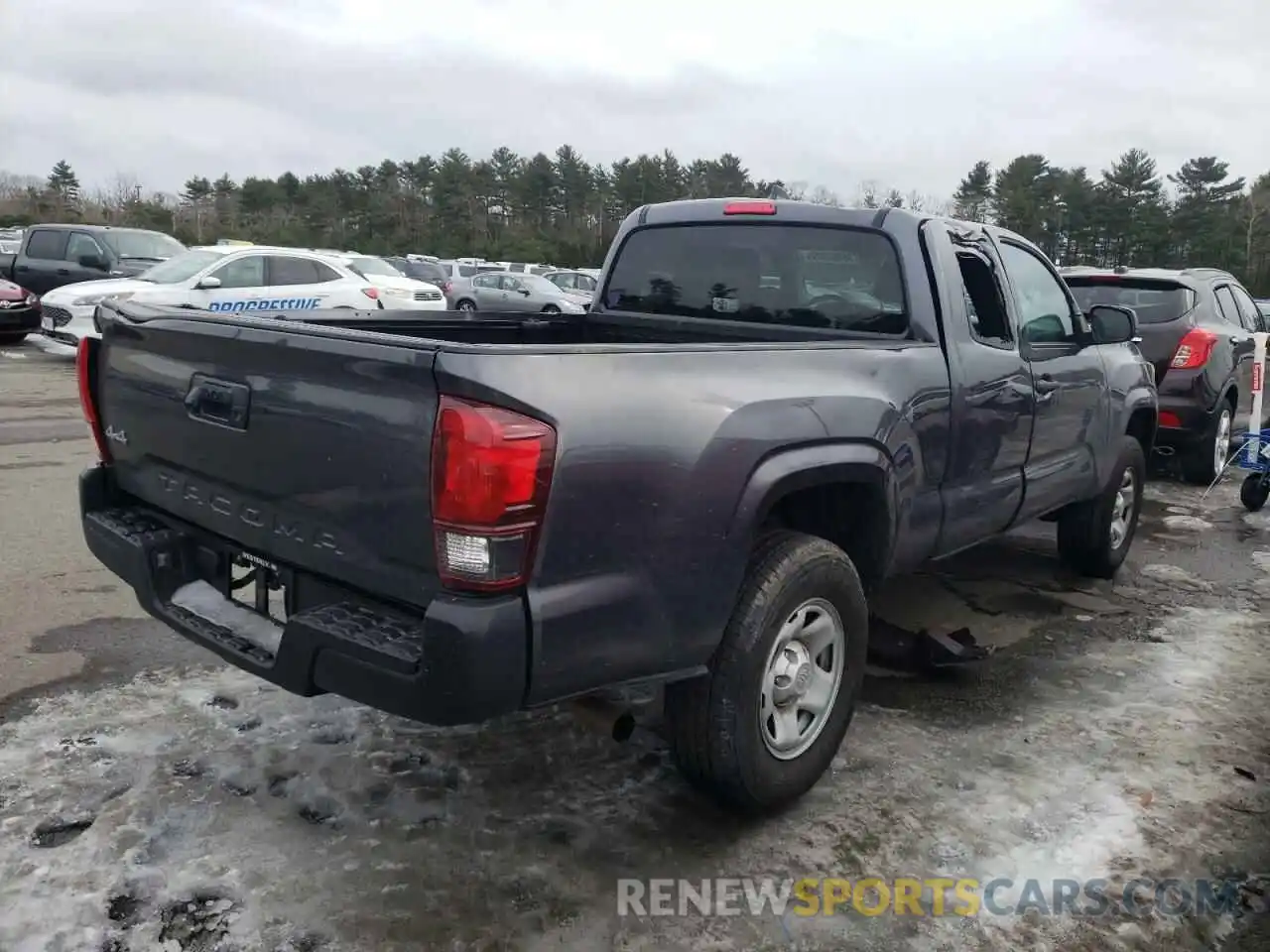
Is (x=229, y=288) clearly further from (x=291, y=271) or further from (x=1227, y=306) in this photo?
(x=1227, y=306)

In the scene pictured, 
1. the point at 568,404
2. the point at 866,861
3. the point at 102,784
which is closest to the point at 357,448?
the point at 568,404

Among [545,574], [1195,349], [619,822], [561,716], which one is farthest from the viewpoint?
[1195,349]

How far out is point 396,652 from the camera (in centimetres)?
240

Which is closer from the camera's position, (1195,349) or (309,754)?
(309,754)

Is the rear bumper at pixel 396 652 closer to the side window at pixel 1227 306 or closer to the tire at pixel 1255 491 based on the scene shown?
the tire at pixel 1255 491

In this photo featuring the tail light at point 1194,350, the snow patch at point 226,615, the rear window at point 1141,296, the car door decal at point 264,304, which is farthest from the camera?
the car door decal at point 264,304

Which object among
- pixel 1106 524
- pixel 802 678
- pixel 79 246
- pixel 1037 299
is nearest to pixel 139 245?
pixel 79 246

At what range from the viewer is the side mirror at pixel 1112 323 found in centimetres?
505

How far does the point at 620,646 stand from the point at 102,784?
180 cm

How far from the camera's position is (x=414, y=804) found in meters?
3.16

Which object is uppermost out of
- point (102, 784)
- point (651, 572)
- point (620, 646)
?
point (651, 572)

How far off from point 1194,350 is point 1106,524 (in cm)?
333

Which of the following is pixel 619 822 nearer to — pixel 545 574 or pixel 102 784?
pixel 545 574

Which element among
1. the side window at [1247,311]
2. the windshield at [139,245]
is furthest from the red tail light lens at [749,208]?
the windshield at [139,245]
